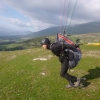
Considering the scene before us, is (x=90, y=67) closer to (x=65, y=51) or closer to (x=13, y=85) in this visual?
(x=65, y=51)

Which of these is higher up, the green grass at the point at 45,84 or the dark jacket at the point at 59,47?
the dark jacket at the point at 59,47

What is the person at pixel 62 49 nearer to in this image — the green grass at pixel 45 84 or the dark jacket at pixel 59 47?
the dark jacket at pixel 59 47

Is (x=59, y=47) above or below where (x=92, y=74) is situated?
above

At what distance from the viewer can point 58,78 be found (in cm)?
1741

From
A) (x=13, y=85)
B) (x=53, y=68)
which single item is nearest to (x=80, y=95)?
(x=13, y=85)

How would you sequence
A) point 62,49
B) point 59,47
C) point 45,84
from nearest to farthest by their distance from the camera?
point 59,47 < point 62,49 < point 45,84

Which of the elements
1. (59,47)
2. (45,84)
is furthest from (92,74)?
(59,47)

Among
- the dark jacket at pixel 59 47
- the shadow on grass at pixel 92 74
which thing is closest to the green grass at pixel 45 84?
the shadow on grass at pixel 92 74

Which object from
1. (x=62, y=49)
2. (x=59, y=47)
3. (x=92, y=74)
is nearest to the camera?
(x=59, y=47)

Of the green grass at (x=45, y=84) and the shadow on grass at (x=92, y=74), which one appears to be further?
the shadow on grass at (x=92, y=74)

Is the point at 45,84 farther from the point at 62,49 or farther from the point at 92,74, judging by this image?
the point at 92,74

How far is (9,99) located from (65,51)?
20.9 ft

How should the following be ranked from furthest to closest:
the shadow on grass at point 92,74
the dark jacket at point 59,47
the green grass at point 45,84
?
the shadow on grass at point 92,74 → the green grass at point 45,84 → the dark jacket at point 59,47

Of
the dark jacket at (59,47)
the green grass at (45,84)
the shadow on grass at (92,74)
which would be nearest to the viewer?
the dark jacket at (59,47)
